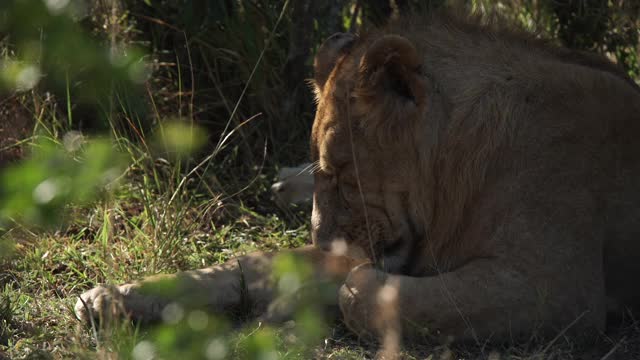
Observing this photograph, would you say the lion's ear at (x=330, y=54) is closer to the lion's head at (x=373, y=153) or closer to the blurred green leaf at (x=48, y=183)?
the lion's head at (x=373, y=153)

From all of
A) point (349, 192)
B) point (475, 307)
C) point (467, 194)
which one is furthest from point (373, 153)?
point (475, 307)

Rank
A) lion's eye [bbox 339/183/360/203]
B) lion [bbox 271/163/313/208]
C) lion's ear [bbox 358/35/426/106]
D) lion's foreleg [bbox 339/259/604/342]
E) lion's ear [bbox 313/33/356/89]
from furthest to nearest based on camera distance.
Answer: lion [bbox 271/163/313/208], lion's ear [bbox 313/33/356/89], lion's eye [bbox 339/183/360/203], lion's ear [bbox 358/35/426/106], lion's foreleg [bbox 339/259/604/342]

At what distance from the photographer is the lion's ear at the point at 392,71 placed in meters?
3.24

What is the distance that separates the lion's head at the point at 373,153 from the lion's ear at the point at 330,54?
16 centimetres

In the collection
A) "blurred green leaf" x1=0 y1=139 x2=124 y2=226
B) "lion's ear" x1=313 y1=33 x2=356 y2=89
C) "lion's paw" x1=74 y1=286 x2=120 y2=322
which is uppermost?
"blurred green leaf" x1=0 y1=139 x2=124 y2=226

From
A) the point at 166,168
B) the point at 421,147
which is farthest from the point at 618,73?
the point at 166,168

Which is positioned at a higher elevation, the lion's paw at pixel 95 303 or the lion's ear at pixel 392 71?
the lion's ear at pixel 392 71

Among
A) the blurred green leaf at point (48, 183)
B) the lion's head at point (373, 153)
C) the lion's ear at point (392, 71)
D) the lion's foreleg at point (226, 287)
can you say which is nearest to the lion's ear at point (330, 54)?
the lion's head at point (373, 153)

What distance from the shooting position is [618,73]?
361 centimetres

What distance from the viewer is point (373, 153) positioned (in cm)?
336

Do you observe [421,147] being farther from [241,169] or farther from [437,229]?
[241,169]

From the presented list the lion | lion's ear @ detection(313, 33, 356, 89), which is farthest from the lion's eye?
the lion

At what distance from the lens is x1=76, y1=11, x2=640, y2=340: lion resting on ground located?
3117 millimetres

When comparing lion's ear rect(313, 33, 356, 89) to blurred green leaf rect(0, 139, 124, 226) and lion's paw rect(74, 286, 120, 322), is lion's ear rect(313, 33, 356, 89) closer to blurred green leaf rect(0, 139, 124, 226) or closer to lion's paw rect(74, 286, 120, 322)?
lion's paw rect(74, 286, 120, 322)
